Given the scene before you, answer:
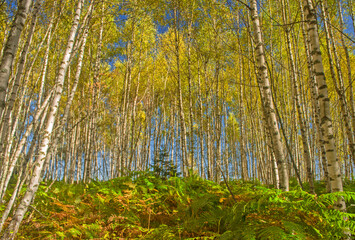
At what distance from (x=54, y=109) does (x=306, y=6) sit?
10.4ft

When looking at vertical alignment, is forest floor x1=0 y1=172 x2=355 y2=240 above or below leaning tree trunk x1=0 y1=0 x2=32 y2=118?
below

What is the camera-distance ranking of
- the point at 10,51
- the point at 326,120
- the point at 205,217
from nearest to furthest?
the point at 10,51, the point at 205,217, the point at 326,120

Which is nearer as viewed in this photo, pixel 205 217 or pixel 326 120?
pixel 205 217

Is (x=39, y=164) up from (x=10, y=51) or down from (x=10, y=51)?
down

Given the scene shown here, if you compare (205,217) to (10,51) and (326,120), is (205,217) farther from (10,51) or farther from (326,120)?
(10,51)

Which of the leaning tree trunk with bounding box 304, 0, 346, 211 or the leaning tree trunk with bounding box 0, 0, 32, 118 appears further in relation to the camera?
the leaning tree trunk with bounding box 304, 0, 346, 211

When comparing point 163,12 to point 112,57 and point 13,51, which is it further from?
point 13,51

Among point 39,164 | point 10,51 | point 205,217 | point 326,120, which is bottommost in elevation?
point 205,217

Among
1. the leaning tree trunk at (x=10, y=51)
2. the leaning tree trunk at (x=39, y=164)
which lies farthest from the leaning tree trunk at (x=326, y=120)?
the leaning tree trunk at (x=39, y=164)

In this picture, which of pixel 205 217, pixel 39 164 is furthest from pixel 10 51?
pixel 205 217

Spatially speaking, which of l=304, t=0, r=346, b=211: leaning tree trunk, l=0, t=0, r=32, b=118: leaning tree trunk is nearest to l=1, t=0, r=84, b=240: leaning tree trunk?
l=0, t=0, r=32, b=118: leaning tree trunk

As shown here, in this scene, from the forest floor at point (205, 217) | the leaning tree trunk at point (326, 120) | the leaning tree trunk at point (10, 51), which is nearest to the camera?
the leaning tree trunk at point (10, 51)

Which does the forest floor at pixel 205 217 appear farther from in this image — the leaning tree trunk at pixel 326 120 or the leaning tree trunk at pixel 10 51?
the leaning tree trunk at pixel 10 51

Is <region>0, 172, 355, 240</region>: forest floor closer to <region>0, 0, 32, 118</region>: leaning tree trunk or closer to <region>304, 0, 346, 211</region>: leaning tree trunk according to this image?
<region>304, 0, 346, 211</region>: leaning tree trunk
